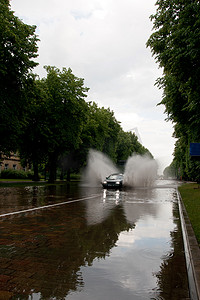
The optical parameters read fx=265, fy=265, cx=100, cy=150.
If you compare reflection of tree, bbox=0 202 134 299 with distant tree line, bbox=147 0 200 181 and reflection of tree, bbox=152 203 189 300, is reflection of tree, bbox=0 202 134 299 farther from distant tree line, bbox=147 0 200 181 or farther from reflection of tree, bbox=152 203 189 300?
distant tree line, bbox=147 0 200 181

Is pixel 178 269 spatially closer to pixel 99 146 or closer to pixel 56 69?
pixel 56 69

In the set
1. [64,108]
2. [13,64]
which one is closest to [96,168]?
[64,108]

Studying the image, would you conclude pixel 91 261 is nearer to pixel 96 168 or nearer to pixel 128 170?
pixel 128 170

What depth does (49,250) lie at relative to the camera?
4672 mm

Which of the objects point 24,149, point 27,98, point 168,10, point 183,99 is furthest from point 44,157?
point 168,10

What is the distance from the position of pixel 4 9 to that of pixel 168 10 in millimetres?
13903

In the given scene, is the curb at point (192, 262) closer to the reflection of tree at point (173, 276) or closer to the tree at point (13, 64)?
the reflection of tree at point (173, 276)

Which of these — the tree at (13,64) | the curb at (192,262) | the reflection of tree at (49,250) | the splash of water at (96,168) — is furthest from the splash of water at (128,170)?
the curb at (192,262)

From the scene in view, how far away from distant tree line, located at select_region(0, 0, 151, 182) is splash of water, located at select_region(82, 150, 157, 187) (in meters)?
2.30

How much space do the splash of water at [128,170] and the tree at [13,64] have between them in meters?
12.4

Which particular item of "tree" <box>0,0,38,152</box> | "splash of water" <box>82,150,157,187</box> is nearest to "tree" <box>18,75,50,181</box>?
"tree" <box>0,0,38,152</box>

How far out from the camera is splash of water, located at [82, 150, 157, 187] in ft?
112

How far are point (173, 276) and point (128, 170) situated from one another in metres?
32.2

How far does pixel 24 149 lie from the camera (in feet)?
104
